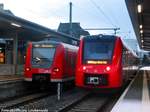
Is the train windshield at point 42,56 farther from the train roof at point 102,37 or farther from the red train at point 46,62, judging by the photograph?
the train roof at point 102,37

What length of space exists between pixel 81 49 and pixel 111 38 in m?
1.39

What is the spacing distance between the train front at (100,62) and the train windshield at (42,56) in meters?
2.76

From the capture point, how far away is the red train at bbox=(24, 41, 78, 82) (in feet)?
67.9

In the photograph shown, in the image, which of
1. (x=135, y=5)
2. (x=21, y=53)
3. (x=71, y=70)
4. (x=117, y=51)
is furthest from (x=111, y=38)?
(x=21, y=53)

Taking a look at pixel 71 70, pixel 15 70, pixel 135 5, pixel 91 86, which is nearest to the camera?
pixel 91 86

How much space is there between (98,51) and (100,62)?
55 cm

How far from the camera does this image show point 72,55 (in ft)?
78.1

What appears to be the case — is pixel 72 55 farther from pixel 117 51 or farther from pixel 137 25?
pixel 137 25

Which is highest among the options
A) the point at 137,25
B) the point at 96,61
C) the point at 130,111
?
the point at 137,25

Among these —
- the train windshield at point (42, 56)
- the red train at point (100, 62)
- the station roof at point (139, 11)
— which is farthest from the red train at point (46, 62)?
the station roof at point (139, 11)

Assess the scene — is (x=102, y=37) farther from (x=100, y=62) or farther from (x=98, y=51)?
(x=100, y=62)

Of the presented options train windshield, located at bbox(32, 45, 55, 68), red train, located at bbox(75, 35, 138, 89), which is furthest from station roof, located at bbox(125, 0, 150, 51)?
red train, located at bbox(75, 35, 138, 89)

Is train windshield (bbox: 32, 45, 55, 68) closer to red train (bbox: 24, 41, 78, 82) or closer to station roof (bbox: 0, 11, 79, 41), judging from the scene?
red train (bbox: 24, 41, 78, 82)

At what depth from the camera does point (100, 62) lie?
18094 millimetres
